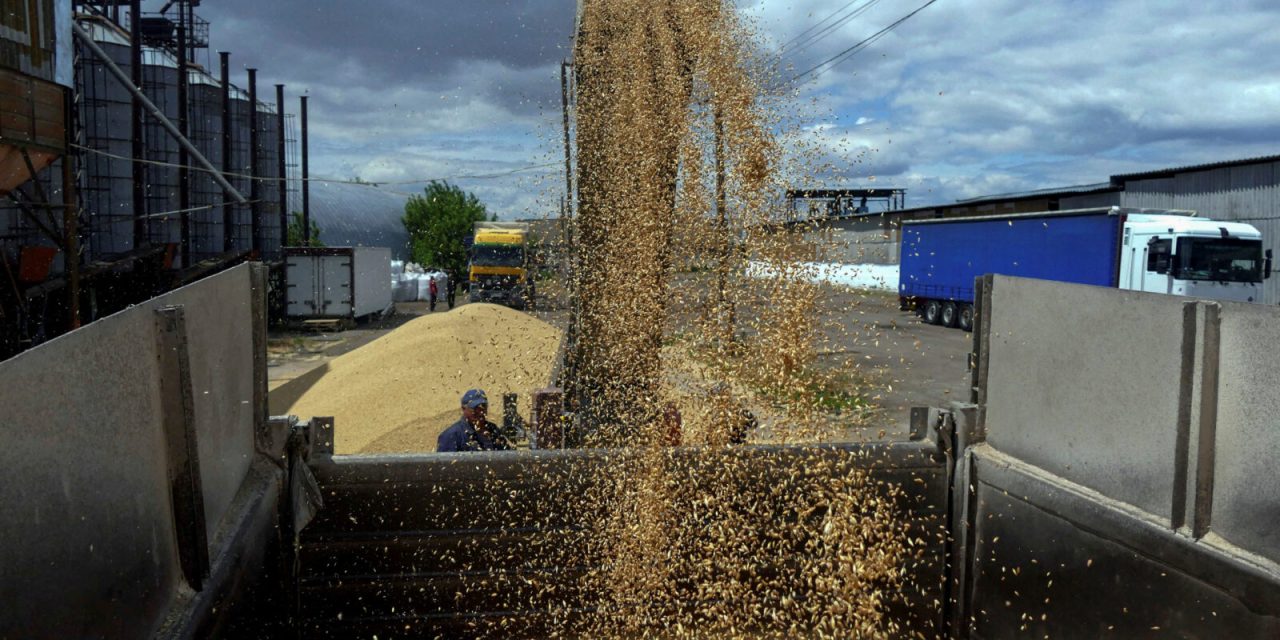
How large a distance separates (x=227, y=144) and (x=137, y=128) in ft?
17.2

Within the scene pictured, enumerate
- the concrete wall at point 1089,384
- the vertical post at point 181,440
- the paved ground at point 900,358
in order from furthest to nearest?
the paved ground at point 900,358 → the concrete wall at point 1089,384 → the vertical post at point 181,440

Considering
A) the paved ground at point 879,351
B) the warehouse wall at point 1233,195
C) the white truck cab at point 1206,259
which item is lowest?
the paved ground at point 879,351

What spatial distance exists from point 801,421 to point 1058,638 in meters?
1.57

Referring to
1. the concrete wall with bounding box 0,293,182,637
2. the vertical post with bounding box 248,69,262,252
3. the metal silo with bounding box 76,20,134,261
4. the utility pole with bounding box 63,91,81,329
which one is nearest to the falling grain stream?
the concrete wall with bounding box 0,293,182,637

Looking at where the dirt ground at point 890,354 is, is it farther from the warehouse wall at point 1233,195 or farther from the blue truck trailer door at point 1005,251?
the warehouse wall at point 1233,195

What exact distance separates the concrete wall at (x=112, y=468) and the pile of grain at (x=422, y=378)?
17.7 feet

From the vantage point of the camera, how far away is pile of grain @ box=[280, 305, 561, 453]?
8.58 meters

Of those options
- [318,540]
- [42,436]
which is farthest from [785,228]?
[42,436]

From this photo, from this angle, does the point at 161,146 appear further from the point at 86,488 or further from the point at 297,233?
the point at 86,488

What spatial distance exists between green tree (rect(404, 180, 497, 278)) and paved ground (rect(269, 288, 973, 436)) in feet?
53.1

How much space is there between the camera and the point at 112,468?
192cm

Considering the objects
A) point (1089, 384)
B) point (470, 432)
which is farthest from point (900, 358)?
point (1089, 384)

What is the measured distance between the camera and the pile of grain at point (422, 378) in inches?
338

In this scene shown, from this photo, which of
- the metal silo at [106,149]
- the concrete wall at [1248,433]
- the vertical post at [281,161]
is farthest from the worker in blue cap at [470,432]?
the vertical post at [281,161]
